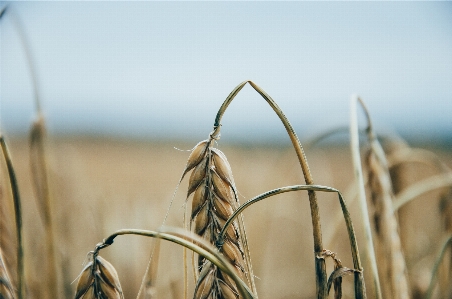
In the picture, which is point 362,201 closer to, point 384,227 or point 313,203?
point 313,203

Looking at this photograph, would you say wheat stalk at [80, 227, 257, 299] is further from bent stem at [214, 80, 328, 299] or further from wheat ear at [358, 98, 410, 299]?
wheat ear at [358, 98, 410, 299]

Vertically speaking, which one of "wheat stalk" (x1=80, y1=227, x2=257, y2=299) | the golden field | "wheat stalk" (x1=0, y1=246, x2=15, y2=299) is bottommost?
the golden field

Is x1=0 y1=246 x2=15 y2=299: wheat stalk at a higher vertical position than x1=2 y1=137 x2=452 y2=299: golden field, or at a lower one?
higher

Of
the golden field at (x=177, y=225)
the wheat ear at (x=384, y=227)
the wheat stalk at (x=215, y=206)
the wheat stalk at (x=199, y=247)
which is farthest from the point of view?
the golden field at (x=177, y=225)

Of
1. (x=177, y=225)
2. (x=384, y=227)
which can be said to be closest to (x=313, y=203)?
(x=384, y=227)

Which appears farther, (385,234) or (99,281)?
(385,234)

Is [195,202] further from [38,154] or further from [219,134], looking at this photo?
[38,154]

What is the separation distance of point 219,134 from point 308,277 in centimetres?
145

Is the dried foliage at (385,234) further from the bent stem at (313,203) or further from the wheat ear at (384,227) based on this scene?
the bent stem at (313,203)

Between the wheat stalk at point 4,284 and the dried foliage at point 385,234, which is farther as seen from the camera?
the dried foliage at point 385,234

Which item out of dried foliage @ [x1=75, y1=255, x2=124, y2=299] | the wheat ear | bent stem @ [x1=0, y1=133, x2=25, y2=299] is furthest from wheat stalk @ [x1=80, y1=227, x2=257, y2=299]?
→ the wheat ear

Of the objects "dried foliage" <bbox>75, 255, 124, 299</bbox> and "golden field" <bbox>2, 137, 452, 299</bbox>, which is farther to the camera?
"golden field" <bbox>2, 137, 452, 299</bbox>

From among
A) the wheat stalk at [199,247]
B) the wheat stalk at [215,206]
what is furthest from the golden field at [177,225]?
the wheat stalk at [199,247]

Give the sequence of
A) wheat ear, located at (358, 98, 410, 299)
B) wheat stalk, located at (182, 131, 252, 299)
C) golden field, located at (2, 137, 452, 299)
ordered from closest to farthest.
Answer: wheat stalk, located at (182, 131, 252, 299)
wheat ear, located at (358, 98, 410, 299)
golden field, located at (2, 137, 452, 299)
